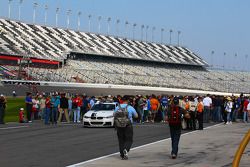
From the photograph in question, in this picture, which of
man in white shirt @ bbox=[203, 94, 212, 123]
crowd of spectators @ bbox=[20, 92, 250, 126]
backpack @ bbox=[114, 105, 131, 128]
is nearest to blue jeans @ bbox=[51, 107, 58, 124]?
crowd of spectators @ bbox=[20, 92, 250, 126]

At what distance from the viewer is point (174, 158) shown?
13992mm

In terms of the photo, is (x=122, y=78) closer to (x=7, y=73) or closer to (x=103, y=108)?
(x=7, y=73)

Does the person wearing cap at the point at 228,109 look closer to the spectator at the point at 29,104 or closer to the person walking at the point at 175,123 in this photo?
the spectator at the point at 29,104

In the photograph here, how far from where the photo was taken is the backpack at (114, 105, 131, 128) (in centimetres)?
1412

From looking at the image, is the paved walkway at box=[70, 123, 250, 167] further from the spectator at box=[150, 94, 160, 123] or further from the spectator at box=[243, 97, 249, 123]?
the spectator at box=[243, 97, 249, 123]

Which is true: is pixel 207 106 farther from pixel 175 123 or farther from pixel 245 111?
pixel 175 123

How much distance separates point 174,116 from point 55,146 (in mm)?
4309

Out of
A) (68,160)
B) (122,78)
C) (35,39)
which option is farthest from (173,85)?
(68,160)

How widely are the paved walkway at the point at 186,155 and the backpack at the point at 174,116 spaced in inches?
33.7

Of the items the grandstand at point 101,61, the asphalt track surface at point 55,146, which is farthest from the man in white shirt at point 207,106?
the grandstand at point 101,61

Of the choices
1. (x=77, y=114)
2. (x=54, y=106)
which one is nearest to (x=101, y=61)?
(x=77, y=114)

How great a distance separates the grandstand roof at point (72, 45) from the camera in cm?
8681

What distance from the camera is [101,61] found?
10025 centimetres

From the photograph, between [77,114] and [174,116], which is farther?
[77,114]
